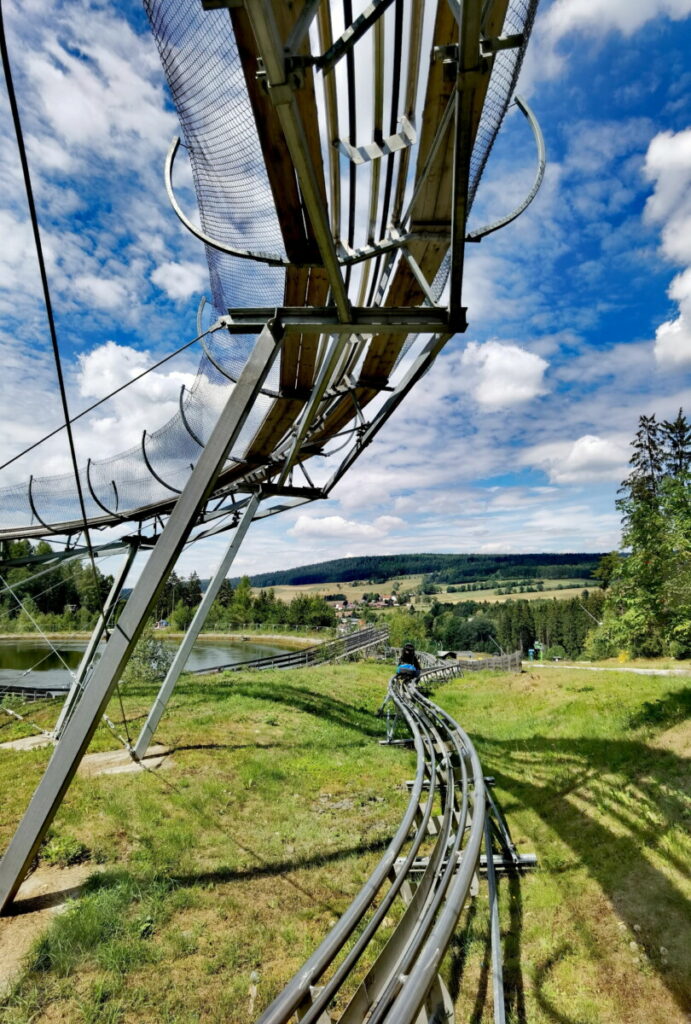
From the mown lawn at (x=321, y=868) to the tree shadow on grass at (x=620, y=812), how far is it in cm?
2

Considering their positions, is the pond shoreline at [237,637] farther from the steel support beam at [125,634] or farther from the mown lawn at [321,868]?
the steel support beam at [125,634]

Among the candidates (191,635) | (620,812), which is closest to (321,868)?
(620,812)

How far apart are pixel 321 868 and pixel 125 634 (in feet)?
11.4

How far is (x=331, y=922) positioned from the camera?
14.1ft

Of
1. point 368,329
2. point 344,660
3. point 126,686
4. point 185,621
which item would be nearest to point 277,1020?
point 368,329

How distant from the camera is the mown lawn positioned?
345cm

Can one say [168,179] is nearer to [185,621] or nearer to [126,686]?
[126,686]

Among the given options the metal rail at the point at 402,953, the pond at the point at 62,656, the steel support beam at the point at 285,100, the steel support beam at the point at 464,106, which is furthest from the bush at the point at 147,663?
the steel support beam at the point at 464,106

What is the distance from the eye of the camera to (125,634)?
4.17 m

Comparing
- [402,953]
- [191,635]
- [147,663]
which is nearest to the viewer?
[402,953]

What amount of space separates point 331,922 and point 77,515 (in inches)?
295

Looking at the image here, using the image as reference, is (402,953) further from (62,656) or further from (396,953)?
(62,656)

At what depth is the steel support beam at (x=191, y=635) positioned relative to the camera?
25.7ft

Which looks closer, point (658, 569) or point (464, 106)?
point (464, 106)
